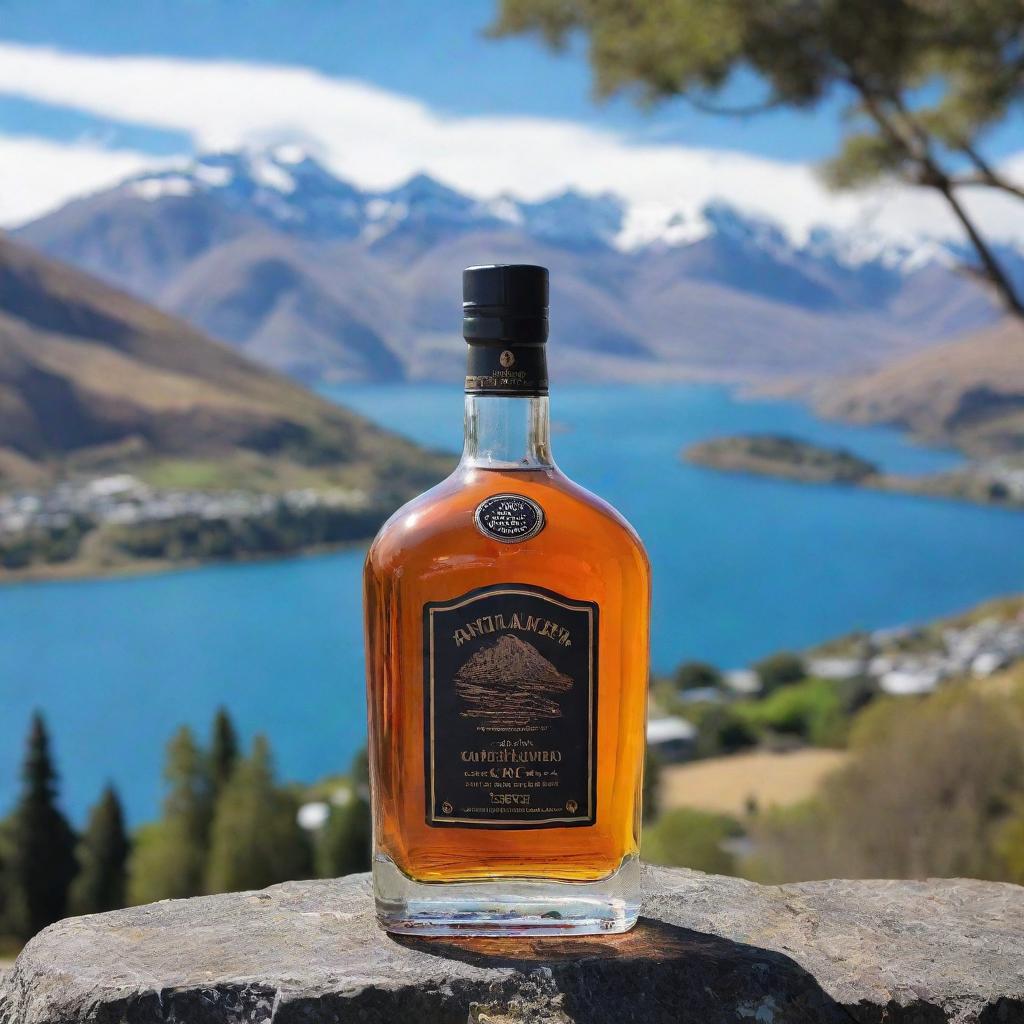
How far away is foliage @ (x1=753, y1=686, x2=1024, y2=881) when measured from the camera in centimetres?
1225

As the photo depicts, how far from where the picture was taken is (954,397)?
4277 inches

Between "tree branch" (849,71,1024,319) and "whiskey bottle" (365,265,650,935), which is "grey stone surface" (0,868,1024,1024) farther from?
"tree branch" (849,71,1024,319)

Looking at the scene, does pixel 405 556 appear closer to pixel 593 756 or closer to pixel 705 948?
pixel 593 756

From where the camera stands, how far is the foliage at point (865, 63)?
17.4 feet

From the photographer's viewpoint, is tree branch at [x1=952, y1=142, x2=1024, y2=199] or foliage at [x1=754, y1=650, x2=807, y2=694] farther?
foliage at [x1=754, y1=650, x2=807, y2=694]

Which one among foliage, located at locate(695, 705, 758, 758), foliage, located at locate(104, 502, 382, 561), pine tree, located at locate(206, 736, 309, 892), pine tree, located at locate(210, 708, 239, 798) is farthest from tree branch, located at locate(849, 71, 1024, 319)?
foliage, located at locate(104, 502, 382, 561)

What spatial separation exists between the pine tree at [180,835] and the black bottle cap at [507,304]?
833 inches

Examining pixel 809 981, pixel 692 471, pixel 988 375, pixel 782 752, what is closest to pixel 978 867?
pixel 809 981

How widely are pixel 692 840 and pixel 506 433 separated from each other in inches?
713

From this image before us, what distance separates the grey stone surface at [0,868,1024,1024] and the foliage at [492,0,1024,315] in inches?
148

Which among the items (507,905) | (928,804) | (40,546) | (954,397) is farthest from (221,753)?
(954,397)

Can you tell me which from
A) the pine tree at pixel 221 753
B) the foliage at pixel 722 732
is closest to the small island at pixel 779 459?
the foliage at pixel 722 732

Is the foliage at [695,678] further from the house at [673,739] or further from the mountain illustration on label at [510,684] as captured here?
the mountain illustration on label at [510,684]

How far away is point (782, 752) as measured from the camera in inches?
1463
